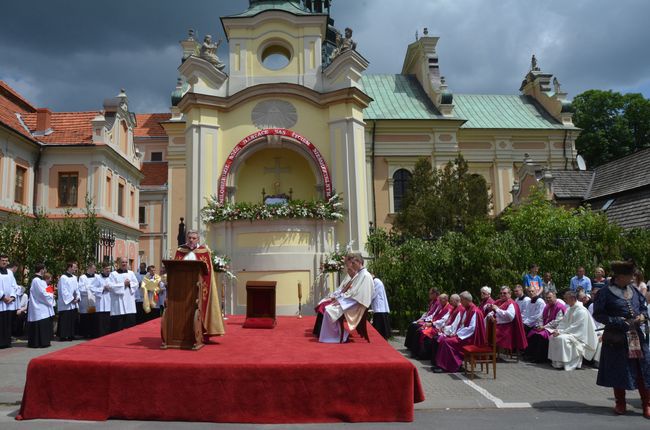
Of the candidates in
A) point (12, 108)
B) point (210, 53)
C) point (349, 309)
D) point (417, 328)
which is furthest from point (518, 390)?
point (12, 108)

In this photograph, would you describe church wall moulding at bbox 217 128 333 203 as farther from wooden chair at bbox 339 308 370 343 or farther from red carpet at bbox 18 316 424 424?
red carpet at bbox 18 316 424 424

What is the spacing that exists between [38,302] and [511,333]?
10.3 m

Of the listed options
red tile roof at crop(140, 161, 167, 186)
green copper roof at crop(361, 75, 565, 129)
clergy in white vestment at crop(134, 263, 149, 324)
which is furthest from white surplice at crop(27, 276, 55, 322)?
red tile roof at crop(140, 161, 167, 186)

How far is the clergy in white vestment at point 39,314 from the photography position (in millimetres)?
11383

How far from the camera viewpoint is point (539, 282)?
43.1ft

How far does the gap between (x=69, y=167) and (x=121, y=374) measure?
2185 centimetres

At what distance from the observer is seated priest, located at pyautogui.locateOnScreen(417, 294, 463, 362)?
9.59m

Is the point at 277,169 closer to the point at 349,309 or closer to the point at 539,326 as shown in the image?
the point at 539,326

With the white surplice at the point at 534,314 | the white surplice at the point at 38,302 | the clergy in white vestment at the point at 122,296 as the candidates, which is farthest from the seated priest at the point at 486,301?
the white surplice at the point at 38,302

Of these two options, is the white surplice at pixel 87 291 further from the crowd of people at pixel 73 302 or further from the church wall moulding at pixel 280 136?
the church wall moulding at pixel 280 136

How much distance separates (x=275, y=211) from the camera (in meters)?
14.1

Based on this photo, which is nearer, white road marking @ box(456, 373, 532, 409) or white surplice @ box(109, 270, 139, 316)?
white road marking @ box(456, 373, 532, 409)

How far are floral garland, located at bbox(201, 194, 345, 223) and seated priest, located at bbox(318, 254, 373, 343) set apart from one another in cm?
627

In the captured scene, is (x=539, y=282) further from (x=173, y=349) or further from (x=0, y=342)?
(x=0, y=342)
